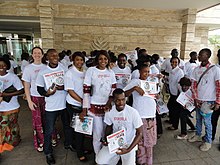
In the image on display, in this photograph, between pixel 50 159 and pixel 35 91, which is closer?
pixel 50 159

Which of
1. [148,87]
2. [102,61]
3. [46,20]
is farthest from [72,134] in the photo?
[46,20]

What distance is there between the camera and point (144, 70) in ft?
7.61

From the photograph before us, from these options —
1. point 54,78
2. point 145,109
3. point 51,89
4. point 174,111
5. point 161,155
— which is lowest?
point 161,155

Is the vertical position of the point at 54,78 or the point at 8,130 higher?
the point at 54,78

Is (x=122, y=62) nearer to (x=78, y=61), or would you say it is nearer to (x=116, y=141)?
(x=78, y=61)

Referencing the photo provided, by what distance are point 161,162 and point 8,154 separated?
93.8 inches

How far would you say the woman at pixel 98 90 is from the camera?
7.46ft

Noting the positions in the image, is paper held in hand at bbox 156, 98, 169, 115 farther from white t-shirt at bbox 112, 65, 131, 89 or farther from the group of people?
white t-shirt at bbox 112, 65, 131, 89

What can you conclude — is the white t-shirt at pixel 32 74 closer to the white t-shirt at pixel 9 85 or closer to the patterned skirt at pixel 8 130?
the white t-shirt at pixel 9 85

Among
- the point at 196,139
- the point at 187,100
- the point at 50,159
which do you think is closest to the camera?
the point at 50,159

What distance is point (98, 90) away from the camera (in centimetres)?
229

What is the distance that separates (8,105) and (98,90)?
5.08 ft

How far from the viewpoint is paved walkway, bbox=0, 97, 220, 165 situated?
2.63m

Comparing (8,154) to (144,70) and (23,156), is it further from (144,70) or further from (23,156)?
(144,70)
